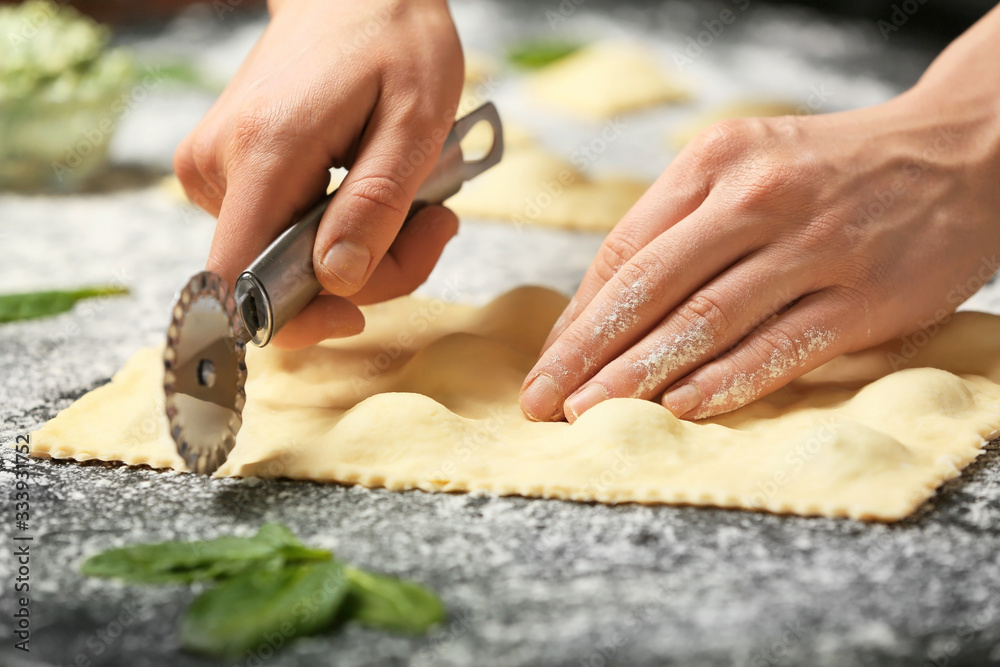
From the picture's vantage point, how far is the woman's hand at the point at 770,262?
4.37 ft

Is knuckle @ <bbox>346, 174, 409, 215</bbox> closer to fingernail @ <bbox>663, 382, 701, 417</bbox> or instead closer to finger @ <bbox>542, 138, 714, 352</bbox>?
finger @ <bbox>542, 138, 714, 352</bbox>

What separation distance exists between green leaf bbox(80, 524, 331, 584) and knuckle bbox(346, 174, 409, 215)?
0.50m

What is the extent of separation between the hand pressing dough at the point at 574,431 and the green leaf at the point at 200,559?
0.21 meters

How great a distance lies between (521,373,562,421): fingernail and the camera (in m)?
1.34

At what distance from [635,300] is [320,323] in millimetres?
485

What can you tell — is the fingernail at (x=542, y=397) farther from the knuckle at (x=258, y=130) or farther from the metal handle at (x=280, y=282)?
the knuckle at (x=258, y=130)

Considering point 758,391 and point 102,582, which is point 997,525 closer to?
point 758,391

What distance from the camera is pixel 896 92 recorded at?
333 centimetres

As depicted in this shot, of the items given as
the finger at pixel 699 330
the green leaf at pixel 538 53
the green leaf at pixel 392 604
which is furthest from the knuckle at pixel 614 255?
the green leaf at pixel 538 53

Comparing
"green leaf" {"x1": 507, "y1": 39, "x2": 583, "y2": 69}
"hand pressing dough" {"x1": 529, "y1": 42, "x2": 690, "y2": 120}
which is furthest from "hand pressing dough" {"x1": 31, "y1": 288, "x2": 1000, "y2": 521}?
"green leaf" {"x1": 507, "y1": 39, "x2": 583, "y2": 69}

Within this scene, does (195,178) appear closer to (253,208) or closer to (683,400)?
(253,208)

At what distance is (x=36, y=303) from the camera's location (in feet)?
6.36

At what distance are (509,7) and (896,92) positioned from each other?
6.46 feet

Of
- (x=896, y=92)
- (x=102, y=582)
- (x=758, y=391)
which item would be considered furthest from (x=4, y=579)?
(x=896, y=92)
